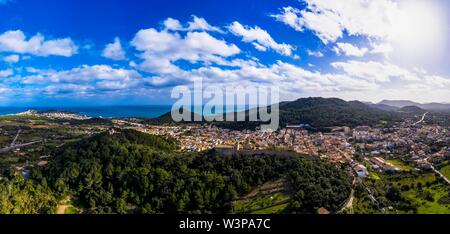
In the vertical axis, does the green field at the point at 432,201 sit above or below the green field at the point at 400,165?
below

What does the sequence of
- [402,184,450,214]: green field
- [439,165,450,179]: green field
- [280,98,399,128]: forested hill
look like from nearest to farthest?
[402,184,450,214]: green field < [439,165,450,179]: green field < [280,98,399,128]: forested hill

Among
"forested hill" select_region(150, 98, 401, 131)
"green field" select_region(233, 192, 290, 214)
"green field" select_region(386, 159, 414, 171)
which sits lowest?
"green field" select_region(233, 192, 290, 214)

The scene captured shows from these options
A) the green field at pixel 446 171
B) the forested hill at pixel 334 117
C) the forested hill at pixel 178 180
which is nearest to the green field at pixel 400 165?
the green field at pixel 446 171

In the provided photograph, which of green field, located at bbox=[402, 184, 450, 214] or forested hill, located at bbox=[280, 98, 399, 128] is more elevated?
forested hill, located at bbox=[280, 98, 399, 128]

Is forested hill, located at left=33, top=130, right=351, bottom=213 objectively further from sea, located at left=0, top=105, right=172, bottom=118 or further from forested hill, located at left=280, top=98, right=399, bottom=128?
sea, located at left=0, top=105, right=172, bottom=118

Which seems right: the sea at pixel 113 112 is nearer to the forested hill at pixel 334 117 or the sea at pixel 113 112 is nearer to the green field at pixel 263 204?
the forested hill at pixel 334 117

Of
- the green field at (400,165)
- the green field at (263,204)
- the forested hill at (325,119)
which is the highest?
the forested hill at (325,119)

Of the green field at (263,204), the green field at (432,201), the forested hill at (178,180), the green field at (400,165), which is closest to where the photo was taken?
the green field at (432,201)

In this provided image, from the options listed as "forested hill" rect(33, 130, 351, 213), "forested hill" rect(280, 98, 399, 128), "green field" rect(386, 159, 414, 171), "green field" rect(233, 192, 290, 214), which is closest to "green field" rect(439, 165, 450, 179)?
"green field" rect(386, 159, 414, 171)

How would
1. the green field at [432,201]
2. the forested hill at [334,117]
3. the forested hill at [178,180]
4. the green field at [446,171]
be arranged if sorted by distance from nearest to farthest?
the green field at [432,201]
the forested hill at [178,180]
the green field at [446,171]
the forested hill at [334,117]
